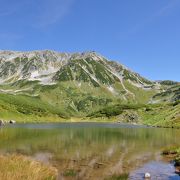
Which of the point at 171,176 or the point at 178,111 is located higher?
the point at 178,111

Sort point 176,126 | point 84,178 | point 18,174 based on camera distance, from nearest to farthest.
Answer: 1. point 18,174
2. point 84,178
3. point 176,126

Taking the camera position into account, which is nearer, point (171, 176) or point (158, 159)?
point (171, 176)

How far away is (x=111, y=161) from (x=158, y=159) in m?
8.51

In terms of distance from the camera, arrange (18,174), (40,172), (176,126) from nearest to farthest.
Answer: (18,174), (40,172), (176,126)

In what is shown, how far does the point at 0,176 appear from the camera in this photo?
29.4 meters

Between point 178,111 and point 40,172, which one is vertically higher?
point 178,111

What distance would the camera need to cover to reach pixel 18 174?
31625mm

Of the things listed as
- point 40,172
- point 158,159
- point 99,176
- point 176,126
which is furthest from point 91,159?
point 176,126

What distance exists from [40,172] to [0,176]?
6021 mm

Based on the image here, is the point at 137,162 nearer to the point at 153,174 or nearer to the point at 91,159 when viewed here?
the point at 91,159

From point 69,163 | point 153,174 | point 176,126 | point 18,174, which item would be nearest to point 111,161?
point 69,163

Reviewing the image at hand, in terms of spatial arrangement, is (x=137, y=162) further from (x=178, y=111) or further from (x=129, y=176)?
(x=178, y=111)

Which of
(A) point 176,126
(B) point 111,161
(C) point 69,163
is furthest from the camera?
(A) point 176,126

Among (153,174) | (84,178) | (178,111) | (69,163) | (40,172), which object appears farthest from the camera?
(178,111)
